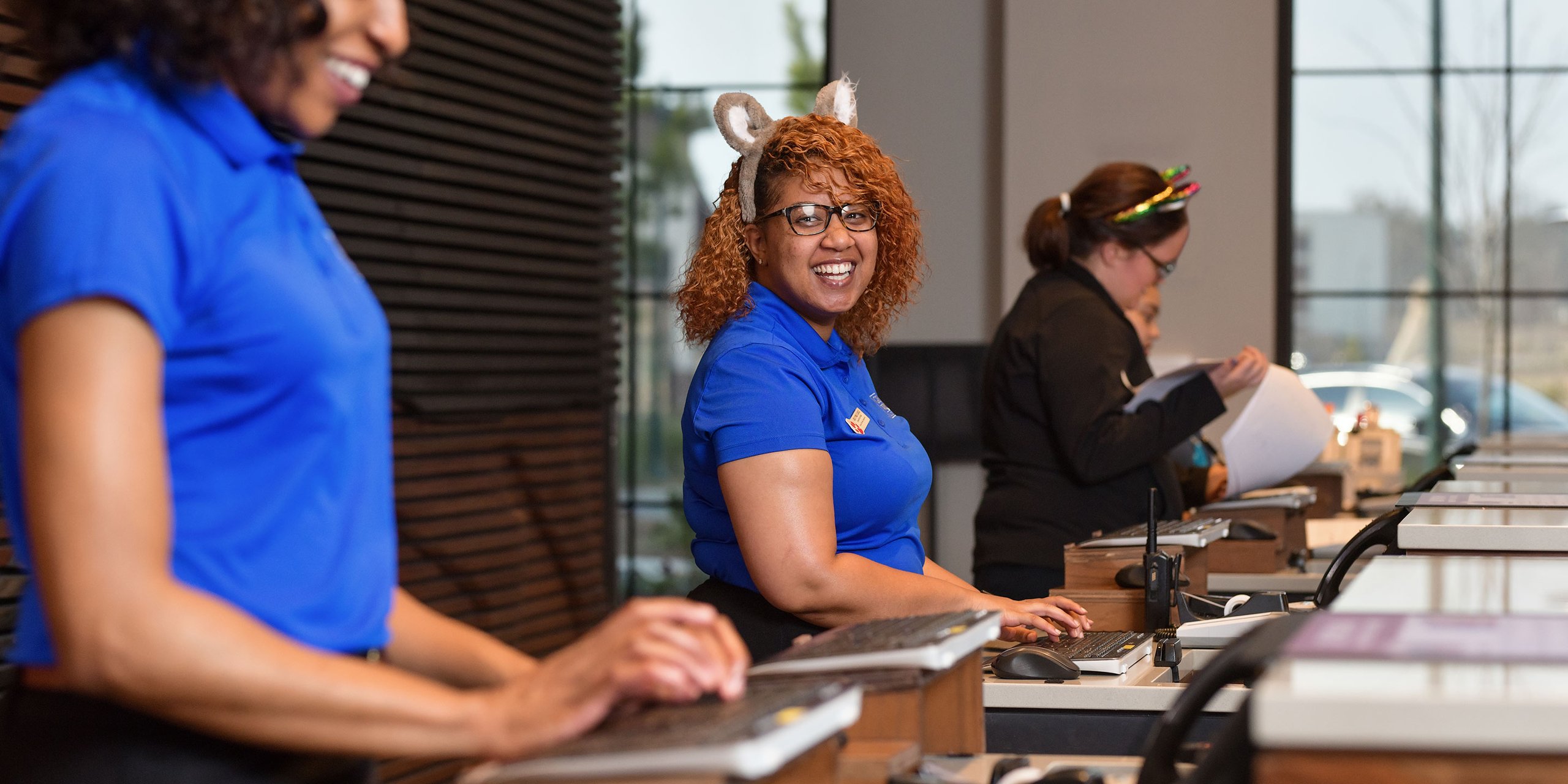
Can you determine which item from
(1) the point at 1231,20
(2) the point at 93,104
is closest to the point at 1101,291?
(2) the point at 93,104

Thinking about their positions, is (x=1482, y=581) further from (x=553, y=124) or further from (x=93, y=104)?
(x=553, y=124)

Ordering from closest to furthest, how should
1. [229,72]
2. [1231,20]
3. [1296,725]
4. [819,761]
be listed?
[1296,725]
[229,72]
[819,761]
[1231,20]

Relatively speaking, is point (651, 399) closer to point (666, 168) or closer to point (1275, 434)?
point (666, 168)

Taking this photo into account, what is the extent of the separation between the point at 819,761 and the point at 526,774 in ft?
0.92

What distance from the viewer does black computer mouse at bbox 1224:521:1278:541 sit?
3.61m

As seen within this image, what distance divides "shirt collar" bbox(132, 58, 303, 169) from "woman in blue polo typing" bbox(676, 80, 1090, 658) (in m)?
1.11

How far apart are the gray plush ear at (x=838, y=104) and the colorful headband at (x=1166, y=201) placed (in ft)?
3.57

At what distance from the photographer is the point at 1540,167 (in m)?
7.88

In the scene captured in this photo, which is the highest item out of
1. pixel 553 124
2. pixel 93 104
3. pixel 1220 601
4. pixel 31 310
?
pixel 553 124

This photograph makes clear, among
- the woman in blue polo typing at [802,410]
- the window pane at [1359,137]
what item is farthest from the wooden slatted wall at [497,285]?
the window pane at [1359,137]

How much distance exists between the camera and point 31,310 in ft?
3.07

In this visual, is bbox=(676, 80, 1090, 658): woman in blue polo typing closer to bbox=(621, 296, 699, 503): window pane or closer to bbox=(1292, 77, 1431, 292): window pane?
bbox=(621, 296, 699, 503): window pane

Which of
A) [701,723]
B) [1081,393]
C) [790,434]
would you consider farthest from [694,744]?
[1081,393]

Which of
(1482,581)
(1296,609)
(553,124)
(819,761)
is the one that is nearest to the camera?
(819,761)
